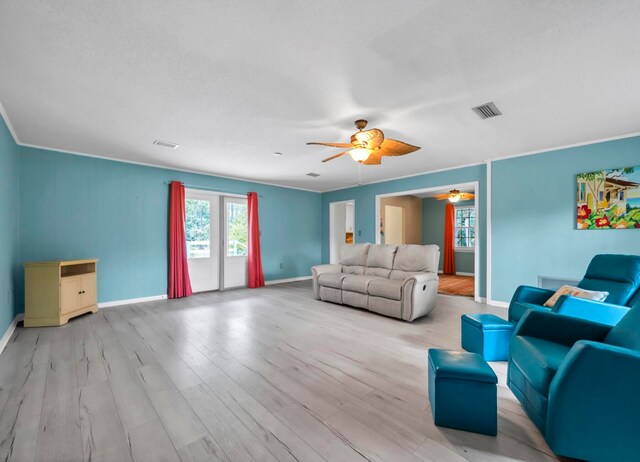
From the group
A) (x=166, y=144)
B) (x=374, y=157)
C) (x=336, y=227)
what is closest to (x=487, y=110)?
(x=374, y=157)

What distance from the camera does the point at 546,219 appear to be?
4.18 m

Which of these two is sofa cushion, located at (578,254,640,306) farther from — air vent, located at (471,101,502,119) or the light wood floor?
air vent, located at (471,101,502,119)

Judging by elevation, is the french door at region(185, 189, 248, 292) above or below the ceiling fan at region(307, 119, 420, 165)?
below

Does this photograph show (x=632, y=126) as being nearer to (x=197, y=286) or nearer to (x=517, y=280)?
(x=517, y=280)

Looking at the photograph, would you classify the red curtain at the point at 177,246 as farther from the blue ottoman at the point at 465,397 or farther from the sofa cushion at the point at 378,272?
the blue ottoman at the point at 465,397

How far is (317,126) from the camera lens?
3.28 meters

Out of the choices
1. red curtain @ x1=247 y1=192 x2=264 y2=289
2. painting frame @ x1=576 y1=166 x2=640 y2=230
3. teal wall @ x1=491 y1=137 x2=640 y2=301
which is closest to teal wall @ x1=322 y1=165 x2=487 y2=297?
teal wall @ x1=491 y1=137 x2=640 y2=301

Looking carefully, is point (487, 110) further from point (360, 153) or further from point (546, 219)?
point (546, 219)

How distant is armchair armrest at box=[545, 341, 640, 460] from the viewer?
1.22 meters

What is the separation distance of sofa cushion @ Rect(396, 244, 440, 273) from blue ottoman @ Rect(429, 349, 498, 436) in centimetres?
262

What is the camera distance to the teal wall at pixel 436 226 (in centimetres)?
877

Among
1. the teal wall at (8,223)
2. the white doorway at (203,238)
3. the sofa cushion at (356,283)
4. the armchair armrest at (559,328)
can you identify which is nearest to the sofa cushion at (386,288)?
the sofa cushion at (356,283)

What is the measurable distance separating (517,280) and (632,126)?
2467 mm

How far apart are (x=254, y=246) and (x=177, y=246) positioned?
1706 millimetres
